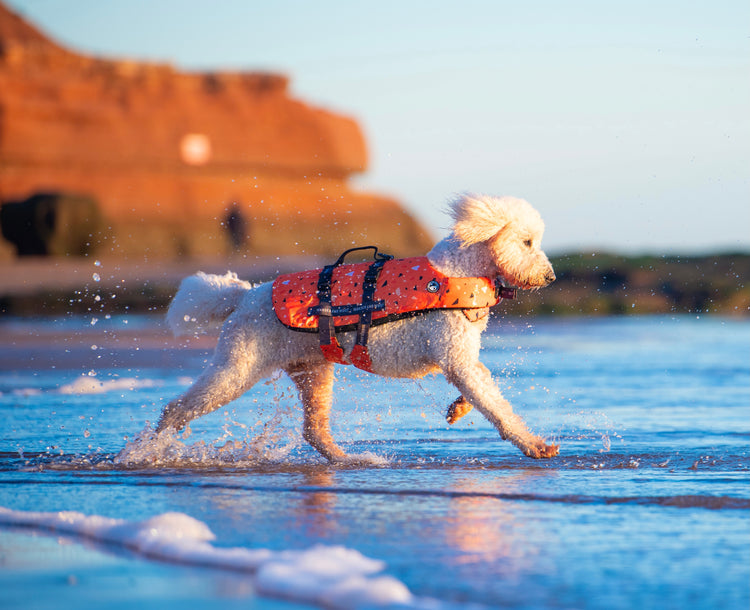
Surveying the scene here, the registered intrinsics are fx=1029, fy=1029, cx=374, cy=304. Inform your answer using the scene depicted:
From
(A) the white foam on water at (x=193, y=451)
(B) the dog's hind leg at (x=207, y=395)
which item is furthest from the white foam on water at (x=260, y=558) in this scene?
(B) the dog's hind leg at (x=207, y=395)

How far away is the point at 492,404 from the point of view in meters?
5.26

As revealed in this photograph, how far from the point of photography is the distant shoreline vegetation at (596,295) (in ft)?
68.4

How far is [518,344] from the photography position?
14.8 metres

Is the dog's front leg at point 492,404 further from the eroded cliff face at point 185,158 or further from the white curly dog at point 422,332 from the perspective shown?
the eroded cliff face at point 185,158

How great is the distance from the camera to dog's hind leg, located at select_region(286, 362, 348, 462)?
6.03 meters

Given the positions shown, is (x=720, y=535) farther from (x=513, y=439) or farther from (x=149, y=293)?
(x=149, y=293)

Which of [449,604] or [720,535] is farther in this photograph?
[720,535]

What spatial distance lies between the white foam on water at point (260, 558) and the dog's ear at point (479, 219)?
7.15 ft

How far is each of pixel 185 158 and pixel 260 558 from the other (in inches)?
1908

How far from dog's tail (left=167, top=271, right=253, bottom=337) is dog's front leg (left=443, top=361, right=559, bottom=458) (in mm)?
1342

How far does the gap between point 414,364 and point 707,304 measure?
58.8 ft

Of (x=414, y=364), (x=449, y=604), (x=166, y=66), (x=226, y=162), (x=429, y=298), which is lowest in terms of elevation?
(x=449, y=604)

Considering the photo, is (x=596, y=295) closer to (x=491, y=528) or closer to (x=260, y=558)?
(x=491, y=528)

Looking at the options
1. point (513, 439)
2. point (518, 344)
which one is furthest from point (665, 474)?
point (518, 344)
